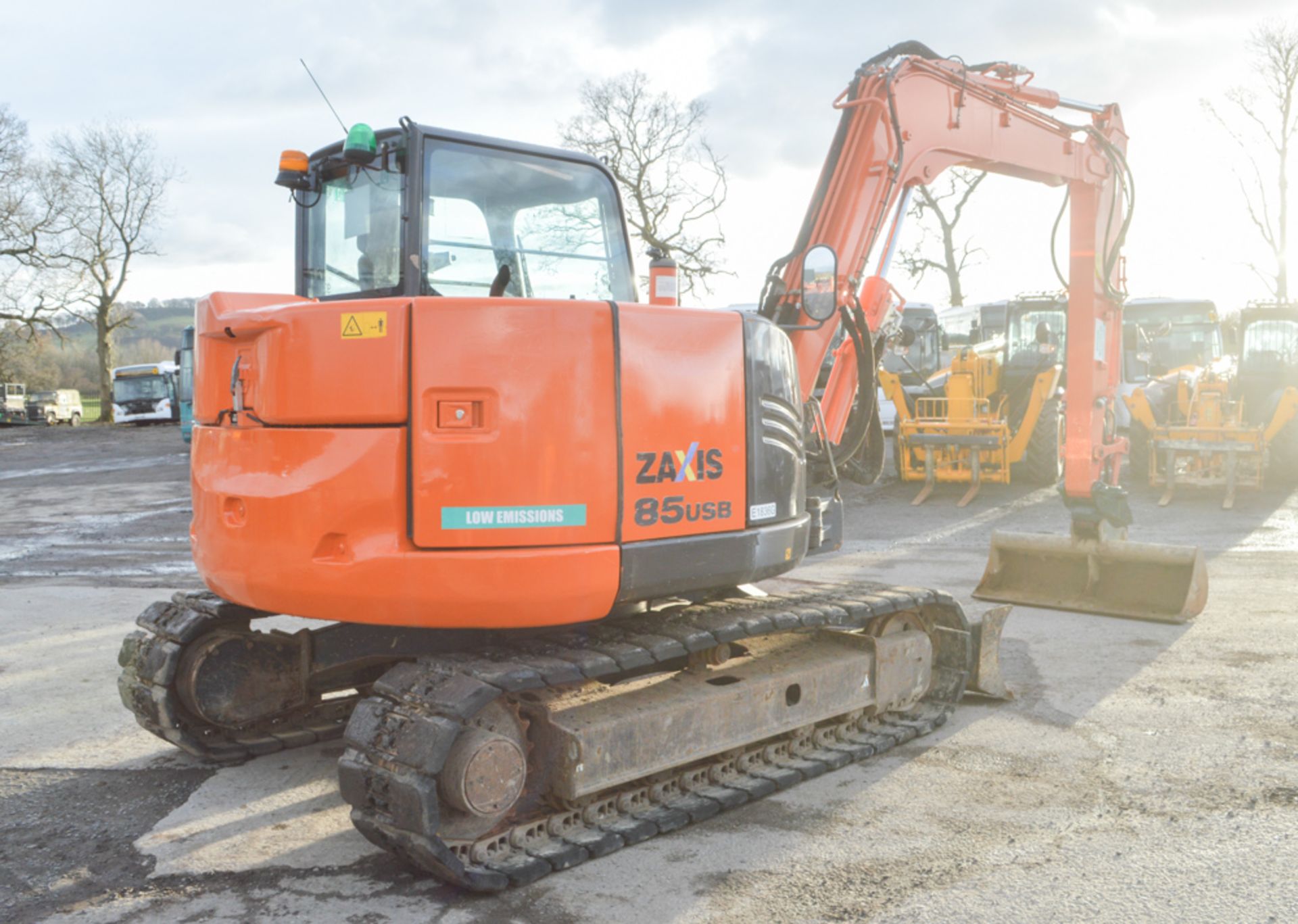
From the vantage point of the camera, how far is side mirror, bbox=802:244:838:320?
495 cm

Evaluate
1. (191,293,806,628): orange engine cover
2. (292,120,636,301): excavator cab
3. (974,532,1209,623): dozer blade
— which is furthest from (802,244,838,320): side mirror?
(974,532,1209,623): dozer blade

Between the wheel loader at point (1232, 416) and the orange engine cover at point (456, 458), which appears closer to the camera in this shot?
the orange engine cover at point (456, 458)

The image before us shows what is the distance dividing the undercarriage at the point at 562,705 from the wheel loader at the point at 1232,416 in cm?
910

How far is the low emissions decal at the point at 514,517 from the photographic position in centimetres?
370

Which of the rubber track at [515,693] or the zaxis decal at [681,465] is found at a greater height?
the zaxis decal at [681,465]

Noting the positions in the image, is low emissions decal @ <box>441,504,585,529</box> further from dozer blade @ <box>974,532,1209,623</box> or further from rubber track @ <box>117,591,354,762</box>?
dozer blade @ <box>974,532,1209,623</box>

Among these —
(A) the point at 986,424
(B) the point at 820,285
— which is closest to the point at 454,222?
(B) the point at 820,285

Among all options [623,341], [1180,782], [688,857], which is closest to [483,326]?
[623,341]

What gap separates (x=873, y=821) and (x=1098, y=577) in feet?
13.7

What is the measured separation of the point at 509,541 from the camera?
12.3 ft

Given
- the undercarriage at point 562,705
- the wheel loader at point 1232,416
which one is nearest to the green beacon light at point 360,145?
the undercarriage at point 562,705

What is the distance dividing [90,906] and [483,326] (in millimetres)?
2225

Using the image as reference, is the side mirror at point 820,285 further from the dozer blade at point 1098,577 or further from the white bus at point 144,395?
the white bus at point 144,395

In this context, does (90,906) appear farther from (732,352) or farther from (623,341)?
(732,352)
